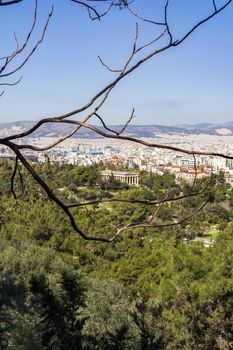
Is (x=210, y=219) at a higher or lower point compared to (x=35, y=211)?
lower

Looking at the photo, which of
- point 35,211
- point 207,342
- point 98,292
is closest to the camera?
point 207,342

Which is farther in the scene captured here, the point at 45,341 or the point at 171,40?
the point at 45,341

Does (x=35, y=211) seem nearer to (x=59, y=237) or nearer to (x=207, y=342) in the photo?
(x=59, y=237)

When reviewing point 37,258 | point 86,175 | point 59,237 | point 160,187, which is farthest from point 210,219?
point 37,258

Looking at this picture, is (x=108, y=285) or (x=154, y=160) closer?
(x=108, y=285)

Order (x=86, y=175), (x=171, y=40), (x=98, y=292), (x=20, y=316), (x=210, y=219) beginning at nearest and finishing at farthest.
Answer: (x=171, y=40)
(x=20, y=316)
(x=98, y=292)
(x=210, y=219)
(x=86, y=175)

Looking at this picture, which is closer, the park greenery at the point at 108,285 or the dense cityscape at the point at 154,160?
the dense cityscape at the point at 154,160

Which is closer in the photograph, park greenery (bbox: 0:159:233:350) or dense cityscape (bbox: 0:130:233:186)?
dense cityscape (bbox: 0:130:233:186)

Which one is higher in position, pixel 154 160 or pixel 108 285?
pixel 108 285
